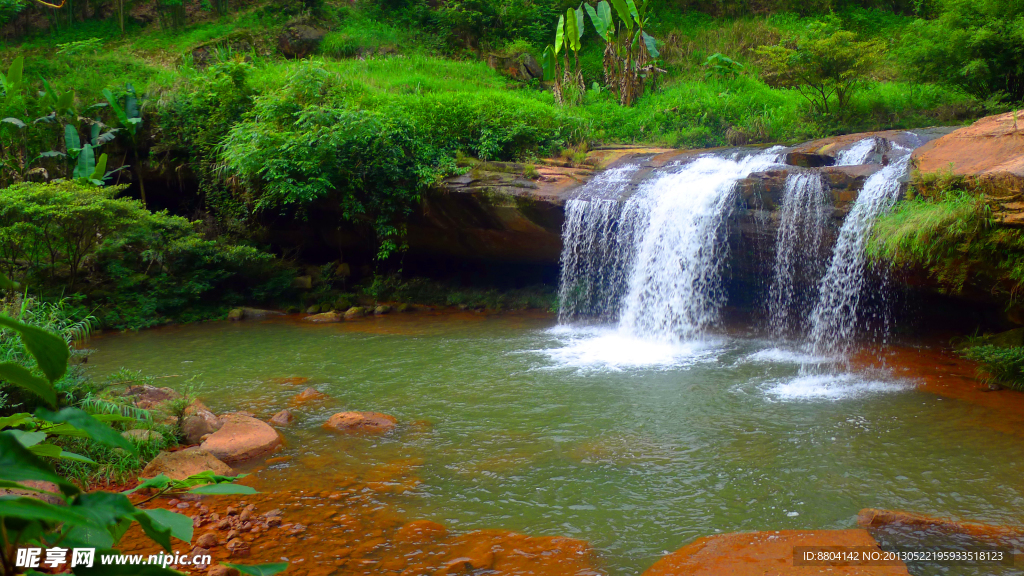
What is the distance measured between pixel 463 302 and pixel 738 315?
5514 millimetres

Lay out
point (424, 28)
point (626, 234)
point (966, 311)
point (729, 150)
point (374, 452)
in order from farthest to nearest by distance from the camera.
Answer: point (424, 28) < point (729, 150) < point (626, 234) < point (966, 311) < point (374, 452)

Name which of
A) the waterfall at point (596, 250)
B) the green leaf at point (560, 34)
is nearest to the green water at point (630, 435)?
the waterfall at point (596, 250)

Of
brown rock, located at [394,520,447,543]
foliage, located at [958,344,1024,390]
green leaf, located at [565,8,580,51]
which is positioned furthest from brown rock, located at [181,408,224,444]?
green leaf, located at [565,8,580,51]

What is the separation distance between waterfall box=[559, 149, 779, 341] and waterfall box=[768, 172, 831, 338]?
0.85m

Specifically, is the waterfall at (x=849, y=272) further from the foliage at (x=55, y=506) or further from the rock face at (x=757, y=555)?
the foliage at (x=55, y=506)

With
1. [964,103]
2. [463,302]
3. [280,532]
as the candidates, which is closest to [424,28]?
[463,302]

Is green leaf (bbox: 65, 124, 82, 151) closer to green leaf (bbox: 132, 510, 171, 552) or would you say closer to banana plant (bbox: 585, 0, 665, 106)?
banana plant (bbox: 585, 0, 665, 106)

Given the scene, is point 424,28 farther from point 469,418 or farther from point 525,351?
point 469,418

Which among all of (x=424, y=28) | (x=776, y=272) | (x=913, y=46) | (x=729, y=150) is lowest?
(x=776, y=272)

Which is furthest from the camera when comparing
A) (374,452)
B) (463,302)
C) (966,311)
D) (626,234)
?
(463,302)

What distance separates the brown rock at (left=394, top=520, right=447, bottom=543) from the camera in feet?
13.4

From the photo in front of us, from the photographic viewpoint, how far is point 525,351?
935cm

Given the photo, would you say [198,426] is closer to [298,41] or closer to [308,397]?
[308,397]

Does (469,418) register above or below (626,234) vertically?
below
